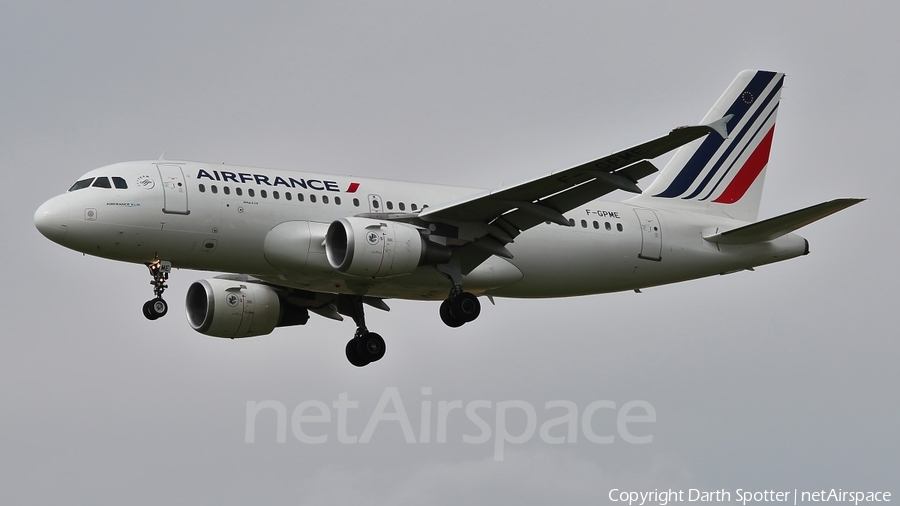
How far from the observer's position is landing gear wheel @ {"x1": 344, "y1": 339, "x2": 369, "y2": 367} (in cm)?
4416

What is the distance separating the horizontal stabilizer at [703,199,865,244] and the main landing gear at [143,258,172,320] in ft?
55.2

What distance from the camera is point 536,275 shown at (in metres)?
41.9

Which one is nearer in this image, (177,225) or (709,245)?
(177,225)

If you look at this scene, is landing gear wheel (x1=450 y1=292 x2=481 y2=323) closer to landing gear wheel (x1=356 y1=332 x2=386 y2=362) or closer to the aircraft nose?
landing gear wheel (x1=356 y1=332 x2=386 y2=362)

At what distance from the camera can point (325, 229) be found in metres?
38.8

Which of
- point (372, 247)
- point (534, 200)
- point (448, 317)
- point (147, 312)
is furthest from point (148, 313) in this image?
point (534, 200)

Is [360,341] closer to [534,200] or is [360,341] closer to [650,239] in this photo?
[534,200]

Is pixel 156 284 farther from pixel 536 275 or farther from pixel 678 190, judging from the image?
pixel 678 190

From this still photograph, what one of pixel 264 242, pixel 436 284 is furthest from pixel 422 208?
pixel 264 242

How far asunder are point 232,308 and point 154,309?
6020 millimetres

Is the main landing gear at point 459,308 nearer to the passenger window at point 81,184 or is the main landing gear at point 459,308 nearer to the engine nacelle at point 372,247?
the engine nacelle at point 372,247

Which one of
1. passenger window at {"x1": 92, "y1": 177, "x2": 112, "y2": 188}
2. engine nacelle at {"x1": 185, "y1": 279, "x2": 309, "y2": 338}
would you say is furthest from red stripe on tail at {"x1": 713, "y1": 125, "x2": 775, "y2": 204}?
passenger window at {"x1": 92, "y1": 177, "x2": 112, "y2": 188}

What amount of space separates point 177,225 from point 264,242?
2.34 meters

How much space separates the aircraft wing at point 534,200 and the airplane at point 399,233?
5 cm
